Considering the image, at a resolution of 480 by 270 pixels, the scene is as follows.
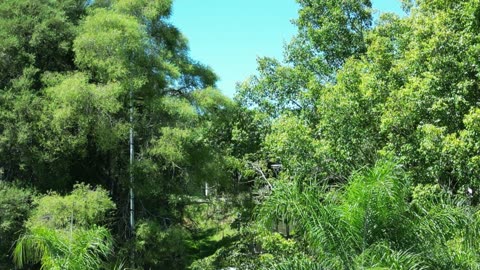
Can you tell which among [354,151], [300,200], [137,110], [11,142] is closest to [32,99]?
[11,142]

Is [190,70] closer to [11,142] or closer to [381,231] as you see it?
[11,142]

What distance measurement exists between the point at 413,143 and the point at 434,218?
219 centimetres

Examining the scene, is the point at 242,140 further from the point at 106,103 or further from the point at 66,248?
the point at 66,248

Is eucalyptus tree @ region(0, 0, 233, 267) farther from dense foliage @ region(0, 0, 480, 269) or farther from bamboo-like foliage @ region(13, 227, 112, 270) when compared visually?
bamboo-like foliage @ region(13, 227, 112, 270)

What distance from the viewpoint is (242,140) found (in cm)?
1148

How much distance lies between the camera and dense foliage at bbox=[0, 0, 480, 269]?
478 centimetres

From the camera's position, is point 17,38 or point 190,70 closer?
point 17,38

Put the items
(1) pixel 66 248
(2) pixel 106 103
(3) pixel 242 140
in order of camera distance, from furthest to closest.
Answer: (3) pixel 242 140, (2) pixel 106 103, (1) pixel 66 248

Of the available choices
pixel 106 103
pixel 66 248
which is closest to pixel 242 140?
pixel 106 103

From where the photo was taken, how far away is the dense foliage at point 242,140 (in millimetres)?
4781

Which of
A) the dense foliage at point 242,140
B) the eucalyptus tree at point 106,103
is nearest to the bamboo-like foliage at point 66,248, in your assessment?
the dense foliage at point 242,140

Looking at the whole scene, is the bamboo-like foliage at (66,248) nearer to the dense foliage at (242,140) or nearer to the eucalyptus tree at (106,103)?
the dense foliage at (242,140)

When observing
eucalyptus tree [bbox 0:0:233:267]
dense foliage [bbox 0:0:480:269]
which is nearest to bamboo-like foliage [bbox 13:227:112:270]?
dense foliage [bbox 0:0:480:269]

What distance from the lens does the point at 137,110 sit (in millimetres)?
9969
